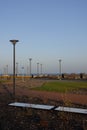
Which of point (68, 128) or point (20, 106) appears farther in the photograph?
point (20, 106)

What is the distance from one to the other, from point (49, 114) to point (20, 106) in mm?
1680

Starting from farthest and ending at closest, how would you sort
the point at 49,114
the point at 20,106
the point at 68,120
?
the point at 20,106 < the point at 49,114 < the point at 68,120

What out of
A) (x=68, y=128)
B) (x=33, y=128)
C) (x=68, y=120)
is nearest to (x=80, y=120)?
(x=68, y=120)

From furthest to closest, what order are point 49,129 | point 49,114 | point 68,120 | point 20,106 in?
point 20,106 < point 49,114 < point 68,120 < point 49,129

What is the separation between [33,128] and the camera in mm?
8742

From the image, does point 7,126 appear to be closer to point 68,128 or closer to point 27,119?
point 27,119

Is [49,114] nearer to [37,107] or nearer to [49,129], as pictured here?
[37,107]

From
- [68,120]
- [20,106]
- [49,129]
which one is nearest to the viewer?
[49,129]

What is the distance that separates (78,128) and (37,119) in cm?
Answer: 190

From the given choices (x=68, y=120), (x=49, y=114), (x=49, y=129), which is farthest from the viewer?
(x=49, y=114)

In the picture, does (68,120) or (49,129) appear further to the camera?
(68,120)

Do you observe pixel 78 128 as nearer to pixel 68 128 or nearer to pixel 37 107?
pixel 68 128

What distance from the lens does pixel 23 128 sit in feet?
28.6

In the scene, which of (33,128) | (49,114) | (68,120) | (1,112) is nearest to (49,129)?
(33,128)
